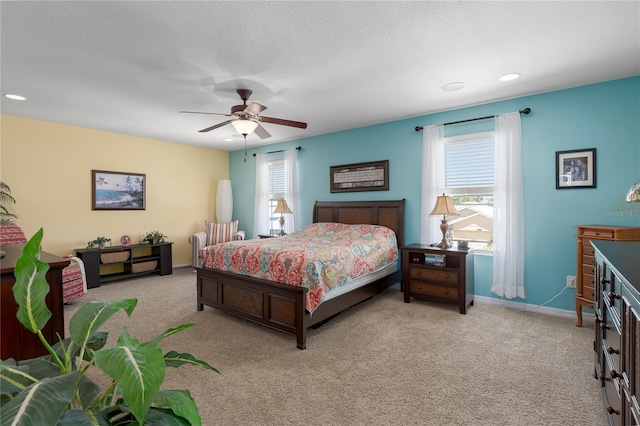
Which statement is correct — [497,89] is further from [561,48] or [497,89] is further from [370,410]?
[370,410]

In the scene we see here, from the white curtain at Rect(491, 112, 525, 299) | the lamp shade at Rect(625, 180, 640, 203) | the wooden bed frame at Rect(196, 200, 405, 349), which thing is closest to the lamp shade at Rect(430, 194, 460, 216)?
the white curtain at Rect(491, 112, 525, 299)

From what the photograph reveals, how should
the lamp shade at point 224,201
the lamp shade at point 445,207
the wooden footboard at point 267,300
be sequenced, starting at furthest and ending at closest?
the lamp shade at point 224,201 → the lamp shade at point 445,207 → the wooden footboard at point 267,300

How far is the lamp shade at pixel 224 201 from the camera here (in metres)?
6.81

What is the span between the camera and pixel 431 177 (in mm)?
4348

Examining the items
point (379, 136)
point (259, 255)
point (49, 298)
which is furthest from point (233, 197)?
point (49, 298)

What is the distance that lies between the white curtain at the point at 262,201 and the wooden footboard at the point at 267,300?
273 centimetres

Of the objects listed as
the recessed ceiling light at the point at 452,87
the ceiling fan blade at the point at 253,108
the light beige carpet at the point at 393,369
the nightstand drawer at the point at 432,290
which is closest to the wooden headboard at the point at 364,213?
the nightstand drawer at the point at 432,290

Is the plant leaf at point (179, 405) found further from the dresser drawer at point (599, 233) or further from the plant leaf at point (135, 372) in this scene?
the dresser drawer at point (599, 233)

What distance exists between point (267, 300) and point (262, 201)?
3.64 meters

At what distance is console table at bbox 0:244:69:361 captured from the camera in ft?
5.73

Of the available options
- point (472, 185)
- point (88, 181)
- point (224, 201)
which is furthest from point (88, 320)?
point (224, 201)

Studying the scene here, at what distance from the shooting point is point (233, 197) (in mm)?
7211

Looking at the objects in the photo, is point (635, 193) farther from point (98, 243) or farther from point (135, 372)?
point (98, 243)

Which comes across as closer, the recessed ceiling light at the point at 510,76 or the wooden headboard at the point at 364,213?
the recessed ceiling light at the point at 510,76
